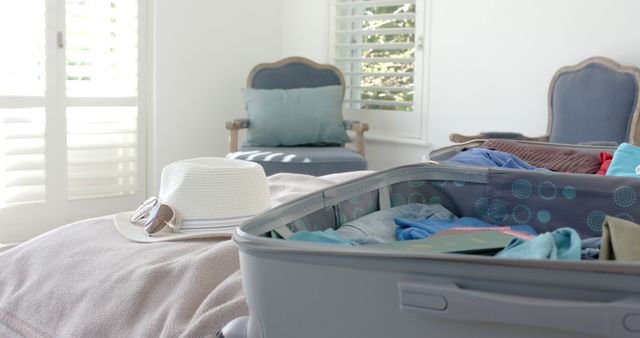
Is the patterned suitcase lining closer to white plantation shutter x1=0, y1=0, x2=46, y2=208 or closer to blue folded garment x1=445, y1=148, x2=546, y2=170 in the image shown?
blue folded garment x1=445, y1=148, x2=546, y2=170

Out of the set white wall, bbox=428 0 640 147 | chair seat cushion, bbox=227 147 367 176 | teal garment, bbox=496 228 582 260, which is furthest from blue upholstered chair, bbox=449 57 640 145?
teal garment, bbox=496 228 582 260

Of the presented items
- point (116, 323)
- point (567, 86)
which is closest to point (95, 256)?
point (116, 323)

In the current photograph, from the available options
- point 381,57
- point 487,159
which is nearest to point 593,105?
point 381,57

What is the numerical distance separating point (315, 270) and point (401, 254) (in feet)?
0.27

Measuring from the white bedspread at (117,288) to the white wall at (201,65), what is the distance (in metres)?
2.86

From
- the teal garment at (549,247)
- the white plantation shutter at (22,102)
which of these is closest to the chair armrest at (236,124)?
the white plantation shutter at (22,102)

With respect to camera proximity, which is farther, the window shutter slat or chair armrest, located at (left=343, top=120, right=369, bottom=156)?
the window shutter slat

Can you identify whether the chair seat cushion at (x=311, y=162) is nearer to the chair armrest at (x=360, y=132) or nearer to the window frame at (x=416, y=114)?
the chair armrest at (x=360, y=132)

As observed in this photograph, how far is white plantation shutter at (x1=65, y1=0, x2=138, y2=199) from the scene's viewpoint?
167 inches

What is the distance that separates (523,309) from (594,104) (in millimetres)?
3322

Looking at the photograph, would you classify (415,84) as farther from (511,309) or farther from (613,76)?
(511,309)

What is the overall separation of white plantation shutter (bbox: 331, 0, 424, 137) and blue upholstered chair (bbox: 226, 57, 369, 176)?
1.02 feet

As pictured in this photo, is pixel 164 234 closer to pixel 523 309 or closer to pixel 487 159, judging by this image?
pixel 487 159

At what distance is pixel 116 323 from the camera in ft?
4.92
